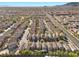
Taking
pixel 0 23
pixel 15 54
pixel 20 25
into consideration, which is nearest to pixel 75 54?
pixel 15 54

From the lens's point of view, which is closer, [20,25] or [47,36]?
[47,36]

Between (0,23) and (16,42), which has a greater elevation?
(0,23)

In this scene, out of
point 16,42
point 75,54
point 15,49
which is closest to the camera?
point 75,54

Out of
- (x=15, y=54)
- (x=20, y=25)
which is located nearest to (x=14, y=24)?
(x=20, y=25)

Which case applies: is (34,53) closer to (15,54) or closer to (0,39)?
(15,54)

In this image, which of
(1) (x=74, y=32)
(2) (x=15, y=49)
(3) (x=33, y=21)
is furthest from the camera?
(3) (x=33, y=21)

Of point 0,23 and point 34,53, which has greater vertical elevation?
point 0,23

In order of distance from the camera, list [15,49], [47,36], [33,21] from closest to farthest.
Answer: [15,49] < [47,36] < [33,21]

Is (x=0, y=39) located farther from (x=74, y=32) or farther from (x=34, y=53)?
(x=74, y=32)

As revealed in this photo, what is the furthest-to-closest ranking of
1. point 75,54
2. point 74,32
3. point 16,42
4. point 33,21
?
point 33,21 < point 74,32 < point 16,42 < point 75,54
